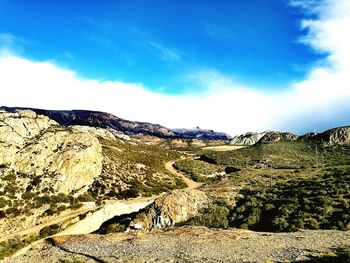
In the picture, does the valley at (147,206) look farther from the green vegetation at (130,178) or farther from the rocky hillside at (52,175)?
the green vegetation at (130,178)

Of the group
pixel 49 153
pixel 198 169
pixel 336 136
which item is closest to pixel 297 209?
pixel 49 153

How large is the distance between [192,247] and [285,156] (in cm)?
10723

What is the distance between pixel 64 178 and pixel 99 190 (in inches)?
310

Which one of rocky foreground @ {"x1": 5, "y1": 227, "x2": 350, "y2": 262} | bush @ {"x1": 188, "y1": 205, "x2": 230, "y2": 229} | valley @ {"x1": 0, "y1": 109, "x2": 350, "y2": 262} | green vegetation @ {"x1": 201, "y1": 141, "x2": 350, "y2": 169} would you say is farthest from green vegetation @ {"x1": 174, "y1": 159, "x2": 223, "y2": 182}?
rocky foreground @ {"x1": 5, "y1": 227, "x2": 350, "y2": 262}

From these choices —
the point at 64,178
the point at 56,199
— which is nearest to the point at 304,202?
the point at 56,199

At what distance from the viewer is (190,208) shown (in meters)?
46.3

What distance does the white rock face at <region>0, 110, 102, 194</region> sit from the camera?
Result: 76562mm

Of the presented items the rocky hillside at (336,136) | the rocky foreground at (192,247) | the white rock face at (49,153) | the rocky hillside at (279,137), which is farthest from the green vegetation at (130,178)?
the rocky hillside at (279,137)

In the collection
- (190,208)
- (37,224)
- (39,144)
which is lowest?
(37,224)

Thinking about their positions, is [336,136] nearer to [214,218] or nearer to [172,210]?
[214,218]

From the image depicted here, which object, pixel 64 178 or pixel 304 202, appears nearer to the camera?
pixel 304 202

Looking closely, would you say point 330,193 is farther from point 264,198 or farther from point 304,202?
point 264,198

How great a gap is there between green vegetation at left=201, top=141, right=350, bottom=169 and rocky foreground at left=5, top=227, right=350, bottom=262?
3180 inches

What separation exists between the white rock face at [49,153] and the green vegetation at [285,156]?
2192 inches
